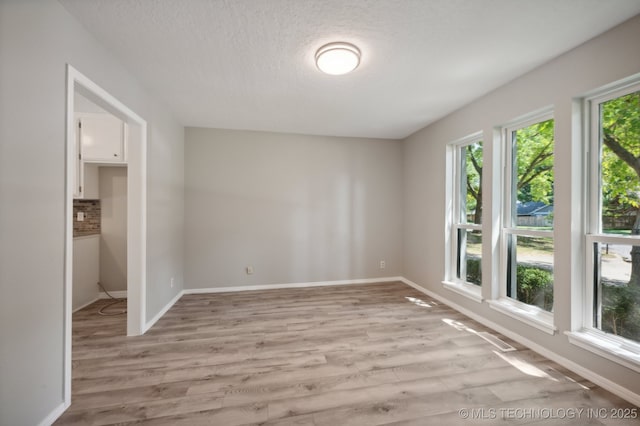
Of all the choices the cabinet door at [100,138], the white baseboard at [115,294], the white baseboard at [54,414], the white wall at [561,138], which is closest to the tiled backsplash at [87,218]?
the cabinet door at [100,138]

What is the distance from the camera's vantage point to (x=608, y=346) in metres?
1.82

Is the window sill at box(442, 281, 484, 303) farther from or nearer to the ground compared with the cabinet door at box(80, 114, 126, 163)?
nearer to the ground

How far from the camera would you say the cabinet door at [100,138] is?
3.18 meters

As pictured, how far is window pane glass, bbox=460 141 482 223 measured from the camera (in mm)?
3170

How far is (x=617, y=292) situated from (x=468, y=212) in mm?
1622

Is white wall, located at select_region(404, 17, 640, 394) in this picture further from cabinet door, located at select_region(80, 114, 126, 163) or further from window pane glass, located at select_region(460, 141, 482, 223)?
cabinet door, located at select_region(80, 114, 126, 163)

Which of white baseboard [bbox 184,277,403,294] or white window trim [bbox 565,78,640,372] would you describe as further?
white baseboard [bbox 184,277,403,294]

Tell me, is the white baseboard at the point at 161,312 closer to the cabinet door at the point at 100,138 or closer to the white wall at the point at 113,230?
the white wall at the point at 113,230

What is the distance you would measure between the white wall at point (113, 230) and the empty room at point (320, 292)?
3 cm

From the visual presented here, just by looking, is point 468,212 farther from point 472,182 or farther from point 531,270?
point 531,270

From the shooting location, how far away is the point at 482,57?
2.14 m

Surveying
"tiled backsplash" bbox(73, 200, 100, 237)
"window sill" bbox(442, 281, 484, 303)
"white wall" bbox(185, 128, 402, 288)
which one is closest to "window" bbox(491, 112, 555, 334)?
"window sill" bbox(442, 281, 484, 303)

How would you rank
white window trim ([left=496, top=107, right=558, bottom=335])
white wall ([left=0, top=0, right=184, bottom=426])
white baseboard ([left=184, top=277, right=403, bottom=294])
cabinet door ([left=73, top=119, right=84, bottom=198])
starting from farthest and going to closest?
white baseboard ([left=184, top=277, right=403, bottom=294])
cabinet door ([left=73, top=119, right=84, bottom=198])
white window trim ([left=496, top=107, right=558, bottom=335])
white wall ([left=0, top=0, right=184, bottom=426])

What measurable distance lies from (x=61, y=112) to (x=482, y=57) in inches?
123
